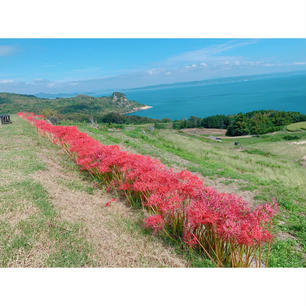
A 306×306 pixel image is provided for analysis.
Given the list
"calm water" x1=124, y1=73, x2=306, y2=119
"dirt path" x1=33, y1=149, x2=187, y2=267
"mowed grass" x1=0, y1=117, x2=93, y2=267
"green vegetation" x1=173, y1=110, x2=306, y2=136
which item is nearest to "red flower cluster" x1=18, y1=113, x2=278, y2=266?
"dirt path" x1=33, y1=149, x2=187, y2=267

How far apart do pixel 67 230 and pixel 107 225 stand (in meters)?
0.53

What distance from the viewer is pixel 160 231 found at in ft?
8.54

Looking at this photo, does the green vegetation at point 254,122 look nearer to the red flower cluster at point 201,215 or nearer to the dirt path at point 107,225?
the red flower cluster at point 201,215

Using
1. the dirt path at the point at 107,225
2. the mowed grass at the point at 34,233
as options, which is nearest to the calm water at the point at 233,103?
the dirt path at the point at 107,225

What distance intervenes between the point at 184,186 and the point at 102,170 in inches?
85.3

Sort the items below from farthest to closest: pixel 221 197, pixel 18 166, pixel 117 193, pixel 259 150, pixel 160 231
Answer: pixel 259 150 → pixel 18 166 → pixel 117 193 → pixel 160 231 → pixel 221 197

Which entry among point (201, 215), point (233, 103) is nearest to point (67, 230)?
point (201, 215)

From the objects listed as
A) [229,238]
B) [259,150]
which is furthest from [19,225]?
[259,150]

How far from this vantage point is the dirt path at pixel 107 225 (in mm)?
2158

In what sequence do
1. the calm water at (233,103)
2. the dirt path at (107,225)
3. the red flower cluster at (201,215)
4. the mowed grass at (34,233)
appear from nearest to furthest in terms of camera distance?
1. the red flower cluster at (201,215)
2. the mowed grass at (34,233)
3. the dirt path at (107,225)
4. the calm water at (233,103)

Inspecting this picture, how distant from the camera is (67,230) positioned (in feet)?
8.12

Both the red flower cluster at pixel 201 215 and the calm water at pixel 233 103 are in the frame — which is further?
the calm water at pixel 233 103

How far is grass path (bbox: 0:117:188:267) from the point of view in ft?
6.79

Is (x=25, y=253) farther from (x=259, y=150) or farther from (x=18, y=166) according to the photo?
(x=259, y=150)
